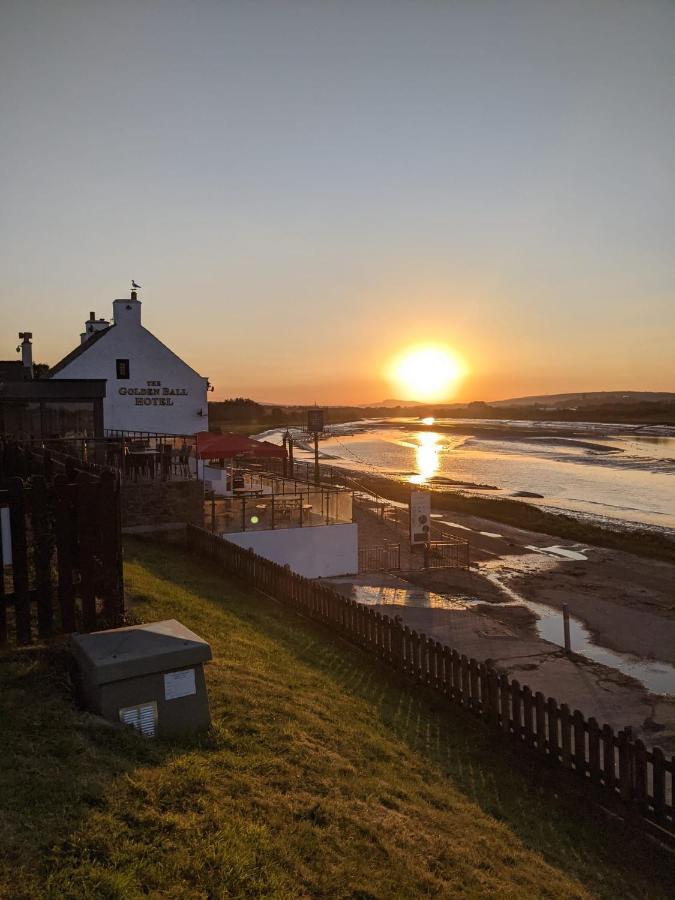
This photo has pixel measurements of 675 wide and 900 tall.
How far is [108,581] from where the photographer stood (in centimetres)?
748

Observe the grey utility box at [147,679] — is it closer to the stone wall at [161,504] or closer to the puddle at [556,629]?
the puddle at [556,629]

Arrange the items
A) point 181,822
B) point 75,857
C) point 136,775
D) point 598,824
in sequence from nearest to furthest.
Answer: point 75,857, point 181,822, point 136,775, point 598,824

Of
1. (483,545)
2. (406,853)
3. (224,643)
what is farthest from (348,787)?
(483,545)

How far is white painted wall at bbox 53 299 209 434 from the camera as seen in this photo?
3062 cm

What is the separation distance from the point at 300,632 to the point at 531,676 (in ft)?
15.6

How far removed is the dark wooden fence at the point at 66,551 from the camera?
23.0 feet

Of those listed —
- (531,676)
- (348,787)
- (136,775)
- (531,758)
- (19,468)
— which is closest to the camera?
(136,775)

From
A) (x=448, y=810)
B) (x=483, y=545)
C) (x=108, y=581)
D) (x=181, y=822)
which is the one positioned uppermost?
(x=108, y=581)

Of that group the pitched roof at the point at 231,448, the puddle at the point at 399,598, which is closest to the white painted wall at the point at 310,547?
the puddle at the point at 399,598

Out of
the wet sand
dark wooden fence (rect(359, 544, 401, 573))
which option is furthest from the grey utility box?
dark wooden fence (rect(359, 544, 401, 573))

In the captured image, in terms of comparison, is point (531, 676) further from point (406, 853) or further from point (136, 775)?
point (136, 775)

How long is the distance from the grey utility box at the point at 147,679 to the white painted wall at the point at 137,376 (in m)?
25.6

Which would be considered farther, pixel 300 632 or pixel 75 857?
pixel 300 632

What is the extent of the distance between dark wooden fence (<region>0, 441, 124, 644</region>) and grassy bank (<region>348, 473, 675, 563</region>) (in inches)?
1130
